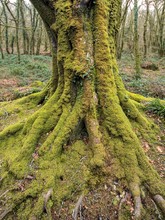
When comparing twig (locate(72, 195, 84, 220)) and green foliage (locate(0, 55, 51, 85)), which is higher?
green foliage (locate(0, 55, 51, 85))

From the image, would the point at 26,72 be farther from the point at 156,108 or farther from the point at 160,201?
the point at 160,201

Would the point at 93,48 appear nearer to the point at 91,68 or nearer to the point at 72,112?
the point at 91,68

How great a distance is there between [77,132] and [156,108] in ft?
8.89

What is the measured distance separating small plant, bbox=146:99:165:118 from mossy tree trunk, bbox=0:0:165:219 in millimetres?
908

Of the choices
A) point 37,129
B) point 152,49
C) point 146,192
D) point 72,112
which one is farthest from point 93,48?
point 152,49

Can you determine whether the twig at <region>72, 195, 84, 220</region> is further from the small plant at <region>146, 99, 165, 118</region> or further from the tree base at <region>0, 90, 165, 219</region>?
the small plant at <region>146, 99, 165, 118</region>

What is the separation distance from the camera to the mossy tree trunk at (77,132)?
3119 mm

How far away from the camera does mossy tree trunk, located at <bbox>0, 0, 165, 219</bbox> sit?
312cm

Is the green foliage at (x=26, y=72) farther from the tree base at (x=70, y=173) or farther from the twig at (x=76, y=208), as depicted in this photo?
the twig at (x=76, y=208)

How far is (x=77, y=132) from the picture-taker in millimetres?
A: 3828

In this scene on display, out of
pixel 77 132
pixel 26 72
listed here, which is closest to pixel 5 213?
pixel 77 132

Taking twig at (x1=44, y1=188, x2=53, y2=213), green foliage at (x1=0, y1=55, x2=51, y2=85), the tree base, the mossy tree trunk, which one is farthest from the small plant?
green foliage at (x1=0, y1=55, x2=51, y2=85)

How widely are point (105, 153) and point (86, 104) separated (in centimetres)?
103

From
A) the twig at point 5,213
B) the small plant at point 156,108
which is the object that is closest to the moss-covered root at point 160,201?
the twig at point 5,213
